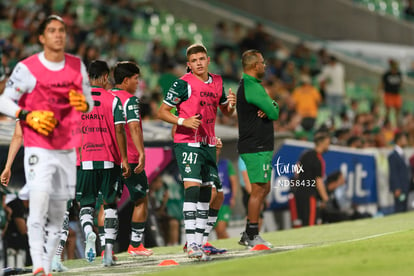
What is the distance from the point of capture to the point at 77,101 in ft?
27.3

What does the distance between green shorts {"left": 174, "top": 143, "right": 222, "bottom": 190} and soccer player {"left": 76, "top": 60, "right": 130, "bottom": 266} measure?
2.00 ft

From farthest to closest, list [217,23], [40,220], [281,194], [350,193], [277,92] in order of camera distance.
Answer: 1. [217,23]
2. [277,92]
3. [350,193]
4. [281,194]
5. [40,220]

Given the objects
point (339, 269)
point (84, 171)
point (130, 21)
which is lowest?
point (339, 269)

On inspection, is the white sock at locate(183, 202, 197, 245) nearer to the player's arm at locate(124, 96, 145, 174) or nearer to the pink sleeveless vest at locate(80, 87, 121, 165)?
the player's arm at locate(124, 96, 145, 174)

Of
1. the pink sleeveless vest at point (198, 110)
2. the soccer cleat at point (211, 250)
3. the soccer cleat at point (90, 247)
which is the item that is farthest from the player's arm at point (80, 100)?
the soccer cleat at point (211, 250)

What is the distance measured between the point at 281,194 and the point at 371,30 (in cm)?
2037

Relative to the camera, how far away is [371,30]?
120 ft

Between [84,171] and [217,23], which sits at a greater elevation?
[217,23]

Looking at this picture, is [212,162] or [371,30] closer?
[212,162]

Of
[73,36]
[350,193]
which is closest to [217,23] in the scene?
[73,36]

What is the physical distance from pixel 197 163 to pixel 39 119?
248 cm

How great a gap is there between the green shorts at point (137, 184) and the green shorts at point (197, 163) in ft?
2.49

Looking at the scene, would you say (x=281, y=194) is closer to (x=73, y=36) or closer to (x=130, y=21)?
(x=73, y=36)

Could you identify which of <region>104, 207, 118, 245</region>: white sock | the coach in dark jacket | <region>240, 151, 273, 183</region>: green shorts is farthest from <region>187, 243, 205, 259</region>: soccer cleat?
the coach in dark jacket
